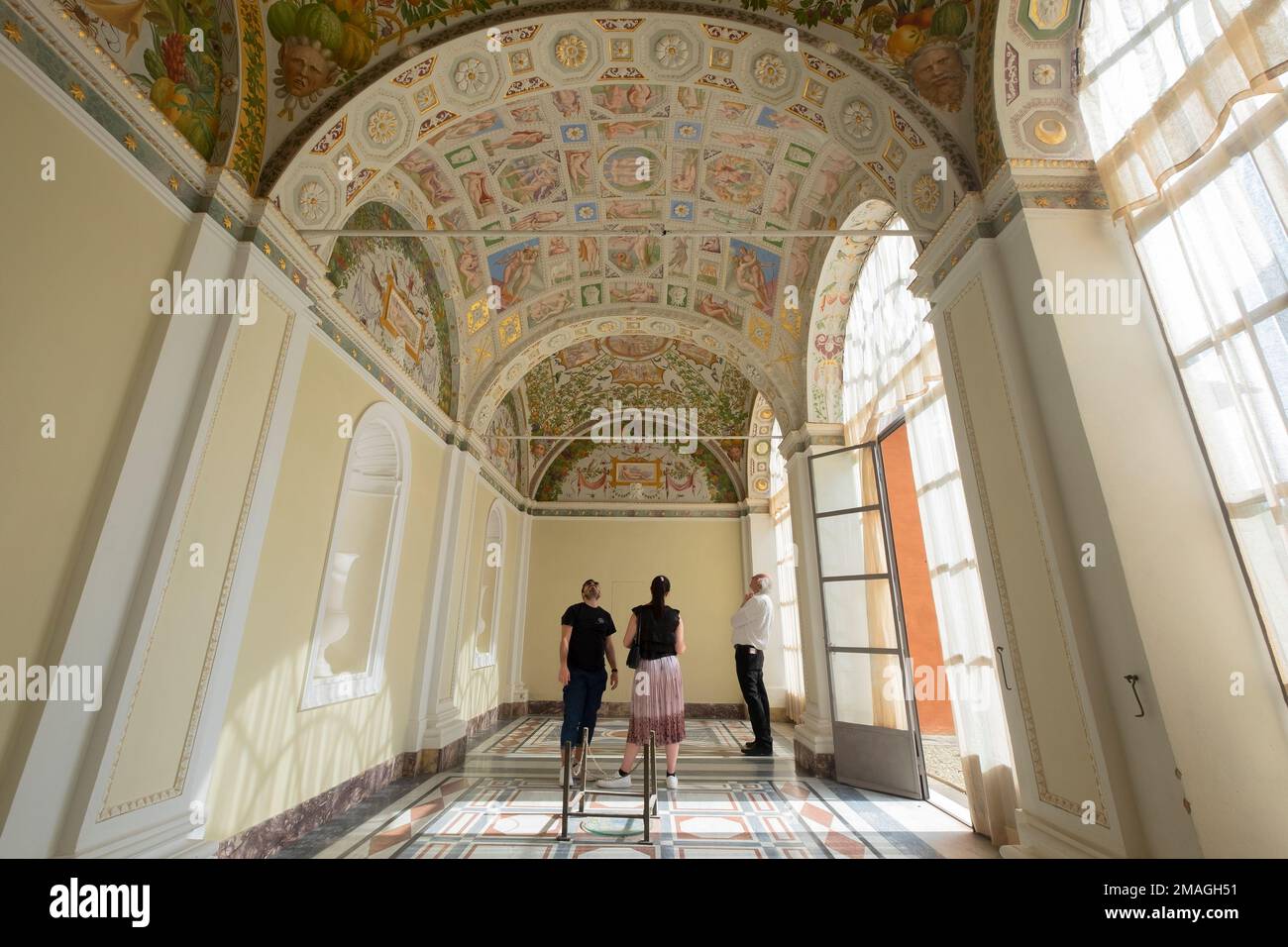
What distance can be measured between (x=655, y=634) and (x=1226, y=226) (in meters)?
4.73

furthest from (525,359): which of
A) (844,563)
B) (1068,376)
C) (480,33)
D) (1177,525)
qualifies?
(1177,525)

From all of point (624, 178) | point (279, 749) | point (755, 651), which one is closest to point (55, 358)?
point (279, 749)

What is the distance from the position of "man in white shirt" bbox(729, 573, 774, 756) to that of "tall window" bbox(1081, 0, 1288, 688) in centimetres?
491

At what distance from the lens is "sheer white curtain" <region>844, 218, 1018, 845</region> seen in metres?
4.12

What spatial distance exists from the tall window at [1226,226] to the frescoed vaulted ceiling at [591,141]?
0.76 meters

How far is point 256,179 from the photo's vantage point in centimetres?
394

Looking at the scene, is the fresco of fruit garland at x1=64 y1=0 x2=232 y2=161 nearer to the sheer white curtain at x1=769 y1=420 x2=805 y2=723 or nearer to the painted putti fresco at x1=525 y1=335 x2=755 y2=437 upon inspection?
the painted putti fresco at x1=525 y1=335 x2=755 y2=437

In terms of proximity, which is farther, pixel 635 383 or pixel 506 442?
pixel 635 383

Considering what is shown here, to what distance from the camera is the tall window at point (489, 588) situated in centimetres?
958

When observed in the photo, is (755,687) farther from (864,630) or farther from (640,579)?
(640,579)

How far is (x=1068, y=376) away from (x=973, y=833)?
12.3ft

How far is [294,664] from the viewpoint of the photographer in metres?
4.50

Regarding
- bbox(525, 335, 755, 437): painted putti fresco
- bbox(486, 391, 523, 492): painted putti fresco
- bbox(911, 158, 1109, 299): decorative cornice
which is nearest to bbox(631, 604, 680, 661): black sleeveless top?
bbox(911, 158, 1109, 299): decorative cornice
